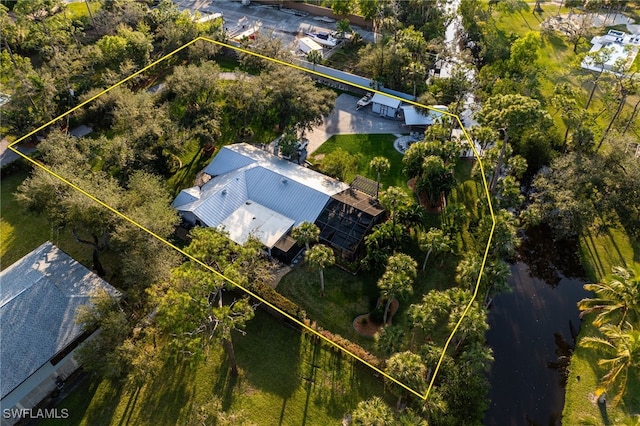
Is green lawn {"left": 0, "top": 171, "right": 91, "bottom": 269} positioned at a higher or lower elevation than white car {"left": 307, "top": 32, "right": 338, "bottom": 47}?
lower

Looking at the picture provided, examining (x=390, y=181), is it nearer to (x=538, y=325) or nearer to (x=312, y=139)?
(x=312, y=139)

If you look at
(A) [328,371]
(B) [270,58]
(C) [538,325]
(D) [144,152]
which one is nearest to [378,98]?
(B) [270,58]

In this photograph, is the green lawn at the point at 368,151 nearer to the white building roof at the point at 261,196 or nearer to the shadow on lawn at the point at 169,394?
the white building roof at the point at 261,196

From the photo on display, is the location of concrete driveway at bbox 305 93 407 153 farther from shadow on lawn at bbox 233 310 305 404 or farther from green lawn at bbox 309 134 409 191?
shadow on lawn at bbox 233 310 305 404

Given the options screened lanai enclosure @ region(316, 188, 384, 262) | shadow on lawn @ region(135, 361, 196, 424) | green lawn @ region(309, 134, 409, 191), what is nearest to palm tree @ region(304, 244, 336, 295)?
screened lanai enclosure @ region(316, 188, 384, 262)

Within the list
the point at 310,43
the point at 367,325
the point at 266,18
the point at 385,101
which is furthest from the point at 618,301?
the point at 266,18

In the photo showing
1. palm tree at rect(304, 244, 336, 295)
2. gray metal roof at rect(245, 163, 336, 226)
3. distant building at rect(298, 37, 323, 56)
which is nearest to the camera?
palm tree at rect(304, 244, 336, 295)
